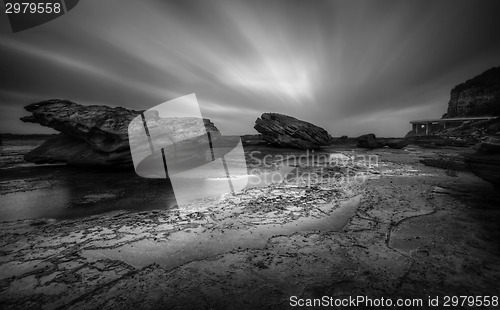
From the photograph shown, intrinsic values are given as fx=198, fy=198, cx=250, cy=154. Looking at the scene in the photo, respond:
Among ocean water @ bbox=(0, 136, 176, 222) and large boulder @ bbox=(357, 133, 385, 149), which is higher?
large boulder @ bbox=(357, 133, 385, 149)

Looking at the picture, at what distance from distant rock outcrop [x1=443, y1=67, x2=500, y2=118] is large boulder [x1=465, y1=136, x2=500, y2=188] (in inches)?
4238

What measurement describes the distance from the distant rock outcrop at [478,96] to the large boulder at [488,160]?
353 ft

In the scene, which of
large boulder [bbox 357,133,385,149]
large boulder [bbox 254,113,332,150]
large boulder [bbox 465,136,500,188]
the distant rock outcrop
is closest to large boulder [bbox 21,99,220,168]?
large boulder [bbox 465,136,500,188]

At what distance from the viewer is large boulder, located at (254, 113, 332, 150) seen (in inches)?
1214

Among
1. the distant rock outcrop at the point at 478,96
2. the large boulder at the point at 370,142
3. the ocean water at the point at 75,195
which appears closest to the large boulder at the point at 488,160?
the ocean water at the point at 75,195

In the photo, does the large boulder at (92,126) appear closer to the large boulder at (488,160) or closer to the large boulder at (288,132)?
the large boulder at (488,160)

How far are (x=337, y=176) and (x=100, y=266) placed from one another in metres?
12.2

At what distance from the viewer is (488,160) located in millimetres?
7215

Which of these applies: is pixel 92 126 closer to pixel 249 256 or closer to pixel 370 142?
pixel 249 256

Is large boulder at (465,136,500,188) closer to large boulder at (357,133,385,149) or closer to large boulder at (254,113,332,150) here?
large boulder at (254,113,332,150)

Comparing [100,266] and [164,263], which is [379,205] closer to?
[164,263]

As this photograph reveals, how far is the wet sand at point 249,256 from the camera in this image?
297cm

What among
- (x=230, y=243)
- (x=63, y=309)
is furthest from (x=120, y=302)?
(x=230, y=243)

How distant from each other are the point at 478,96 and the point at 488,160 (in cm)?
12960
